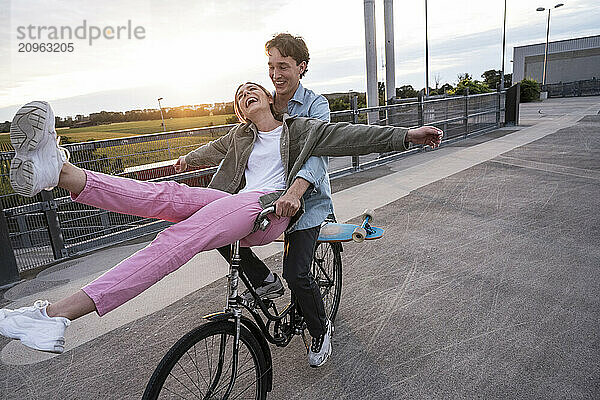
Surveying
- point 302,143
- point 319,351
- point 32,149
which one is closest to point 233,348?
point 319,351

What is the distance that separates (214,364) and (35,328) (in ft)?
3.12

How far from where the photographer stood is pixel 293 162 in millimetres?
2482

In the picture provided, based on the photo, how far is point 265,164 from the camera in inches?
99.6

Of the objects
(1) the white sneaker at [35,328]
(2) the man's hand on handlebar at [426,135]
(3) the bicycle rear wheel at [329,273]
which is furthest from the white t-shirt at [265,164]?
(1) the white sneaker at [35,328]

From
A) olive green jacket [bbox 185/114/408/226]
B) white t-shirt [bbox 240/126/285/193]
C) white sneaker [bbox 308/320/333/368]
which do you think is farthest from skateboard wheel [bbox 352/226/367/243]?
white sneaker [bbox 308/320/333/368]

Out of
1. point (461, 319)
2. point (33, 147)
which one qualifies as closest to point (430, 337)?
point (461, 319)

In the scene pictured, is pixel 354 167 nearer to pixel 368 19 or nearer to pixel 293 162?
pixel 293 162

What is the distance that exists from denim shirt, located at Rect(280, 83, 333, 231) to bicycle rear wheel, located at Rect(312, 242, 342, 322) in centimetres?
62

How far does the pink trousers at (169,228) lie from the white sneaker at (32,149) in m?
0.21

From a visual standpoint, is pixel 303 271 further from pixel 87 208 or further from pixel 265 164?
pixel 87 208

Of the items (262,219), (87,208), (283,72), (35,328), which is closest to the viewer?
(35,328)

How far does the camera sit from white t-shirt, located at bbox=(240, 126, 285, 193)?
2469mm

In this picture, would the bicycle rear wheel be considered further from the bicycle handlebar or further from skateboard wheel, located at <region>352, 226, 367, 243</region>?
the bicycle handlebar

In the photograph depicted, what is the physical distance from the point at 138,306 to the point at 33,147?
8.35 feet
